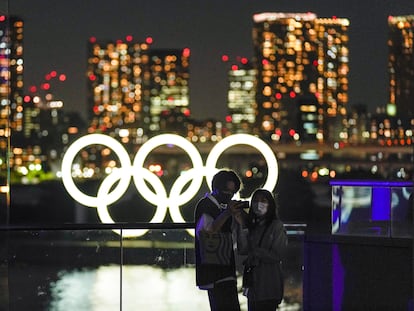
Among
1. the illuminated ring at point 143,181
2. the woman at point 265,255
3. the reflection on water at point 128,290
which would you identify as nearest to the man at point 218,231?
the woman at point 265,255

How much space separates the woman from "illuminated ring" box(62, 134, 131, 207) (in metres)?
13.8

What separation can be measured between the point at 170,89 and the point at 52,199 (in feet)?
144

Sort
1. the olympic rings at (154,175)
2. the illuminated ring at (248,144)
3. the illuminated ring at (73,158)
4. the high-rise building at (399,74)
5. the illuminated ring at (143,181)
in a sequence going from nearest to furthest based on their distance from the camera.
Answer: the illuminated ring at (248,144), the olympic rings at (154,175), the illuminated ring at (73,158), the illuminated ring at (143,181), the high-rise building at (399,74)

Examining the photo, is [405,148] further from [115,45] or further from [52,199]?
[115,45]

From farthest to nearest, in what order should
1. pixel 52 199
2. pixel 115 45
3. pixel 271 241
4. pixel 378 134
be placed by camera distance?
1. pixel 115 45
2. pixel 378 134
3. pixel 52 199
4. pixel 271 241

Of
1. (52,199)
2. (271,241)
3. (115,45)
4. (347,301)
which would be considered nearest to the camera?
(271,241)

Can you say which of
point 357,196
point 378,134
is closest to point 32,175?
point 378,134

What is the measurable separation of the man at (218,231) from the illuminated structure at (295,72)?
4218 inches

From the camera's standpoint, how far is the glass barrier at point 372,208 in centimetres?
939

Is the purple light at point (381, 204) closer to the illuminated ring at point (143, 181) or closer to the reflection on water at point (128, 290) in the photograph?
the reflection on water at point (128, 290)

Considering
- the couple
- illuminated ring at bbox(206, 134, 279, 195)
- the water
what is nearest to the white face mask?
the couple

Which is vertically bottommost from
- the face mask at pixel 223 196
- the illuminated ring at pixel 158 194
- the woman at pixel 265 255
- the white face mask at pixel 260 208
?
the illuminated ring at pixel 158 194

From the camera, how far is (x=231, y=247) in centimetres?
712

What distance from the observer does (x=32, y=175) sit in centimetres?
10256
